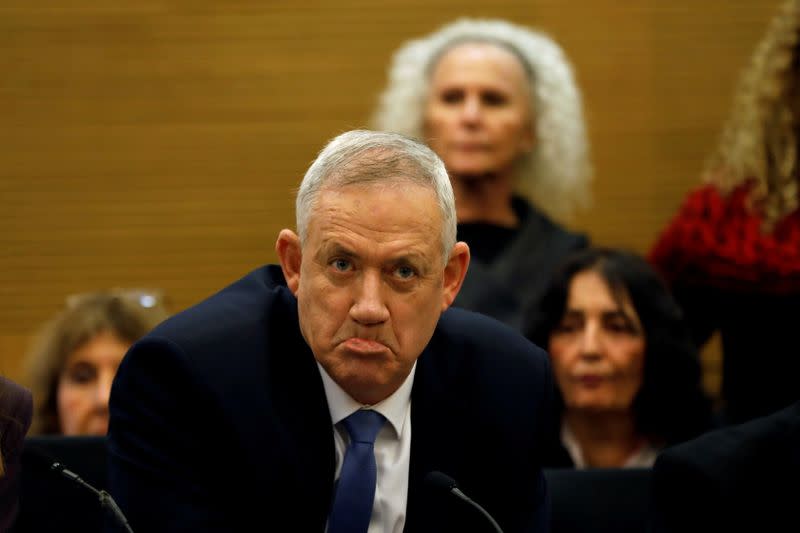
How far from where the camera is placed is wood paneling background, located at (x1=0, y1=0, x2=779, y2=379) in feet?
11.5

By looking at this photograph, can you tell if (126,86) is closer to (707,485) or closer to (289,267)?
(289,267)

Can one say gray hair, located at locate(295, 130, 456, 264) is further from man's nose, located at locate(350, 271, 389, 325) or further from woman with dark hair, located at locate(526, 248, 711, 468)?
woman with dark hair, located at locate(526, 248, 711, 468)

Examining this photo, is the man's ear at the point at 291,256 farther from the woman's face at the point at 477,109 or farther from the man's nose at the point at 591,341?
the woman's face at the point at 477,109

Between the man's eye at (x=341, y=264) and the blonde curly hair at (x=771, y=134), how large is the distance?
4.35ft

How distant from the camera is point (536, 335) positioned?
8.63 feet

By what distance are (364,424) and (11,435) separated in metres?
0.45

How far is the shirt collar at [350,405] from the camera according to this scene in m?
1.71

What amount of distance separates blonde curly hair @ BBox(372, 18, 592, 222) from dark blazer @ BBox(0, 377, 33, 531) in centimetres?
162

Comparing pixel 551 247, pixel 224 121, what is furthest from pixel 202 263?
pixel 551 247

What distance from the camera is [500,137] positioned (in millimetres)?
3035

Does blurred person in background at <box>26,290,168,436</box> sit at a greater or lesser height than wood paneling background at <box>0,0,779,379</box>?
lesser

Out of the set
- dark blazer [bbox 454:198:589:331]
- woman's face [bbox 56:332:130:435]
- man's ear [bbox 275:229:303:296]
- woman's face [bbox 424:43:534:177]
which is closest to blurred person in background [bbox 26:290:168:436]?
woman's face [bbox 56:332:130:435]

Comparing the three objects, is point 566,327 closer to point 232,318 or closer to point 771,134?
point 771,134

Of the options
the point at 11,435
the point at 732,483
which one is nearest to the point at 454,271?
the point at 732,483
